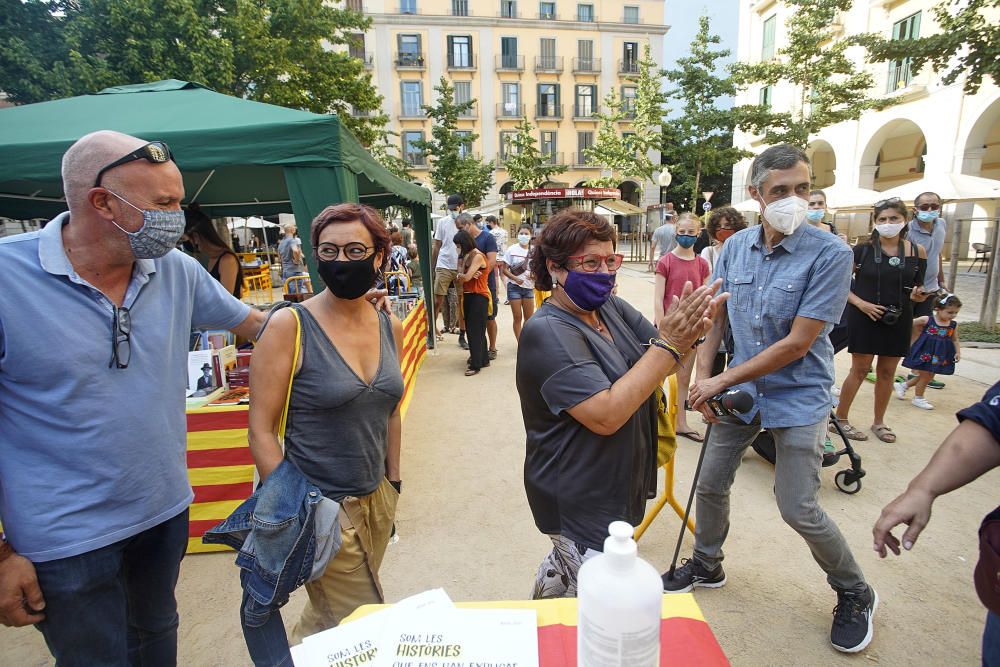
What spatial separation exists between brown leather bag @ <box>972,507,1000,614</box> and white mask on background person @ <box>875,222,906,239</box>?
375cm

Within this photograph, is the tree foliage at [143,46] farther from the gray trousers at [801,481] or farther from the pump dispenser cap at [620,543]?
the pump dispenser cap at [620,543]

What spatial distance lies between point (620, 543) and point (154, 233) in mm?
1642

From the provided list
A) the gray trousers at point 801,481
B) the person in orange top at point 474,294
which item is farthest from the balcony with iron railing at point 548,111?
the gray trousers at point 801,481

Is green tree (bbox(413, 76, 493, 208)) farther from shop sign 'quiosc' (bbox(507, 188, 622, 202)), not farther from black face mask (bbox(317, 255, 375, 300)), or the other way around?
black face mask (bbox(317, 255, 375, 300))

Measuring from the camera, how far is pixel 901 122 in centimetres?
2083

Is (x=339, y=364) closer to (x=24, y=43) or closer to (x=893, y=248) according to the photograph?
(x=893, y=248)

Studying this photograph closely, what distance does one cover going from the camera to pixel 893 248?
429cm

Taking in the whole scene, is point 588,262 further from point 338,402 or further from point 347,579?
point 347,579

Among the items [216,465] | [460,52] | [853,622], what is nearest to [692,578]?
[853,622]

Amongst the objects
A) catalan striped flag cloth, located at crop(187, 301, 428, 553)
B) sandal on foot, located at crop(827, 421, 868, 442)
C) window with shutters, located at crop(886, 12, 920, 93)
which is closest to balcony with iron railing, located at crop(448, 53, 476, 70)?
window with shutters, located at crop(886, 12, 920, 93)

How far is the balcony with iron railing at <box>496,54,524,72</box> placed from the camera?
4184 cm

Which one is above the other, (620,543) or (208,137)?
(208,137)

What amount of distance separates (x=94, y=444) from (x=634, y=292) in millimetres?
12513

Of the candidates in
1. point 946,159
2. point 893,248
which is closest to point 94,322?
point 893,248
